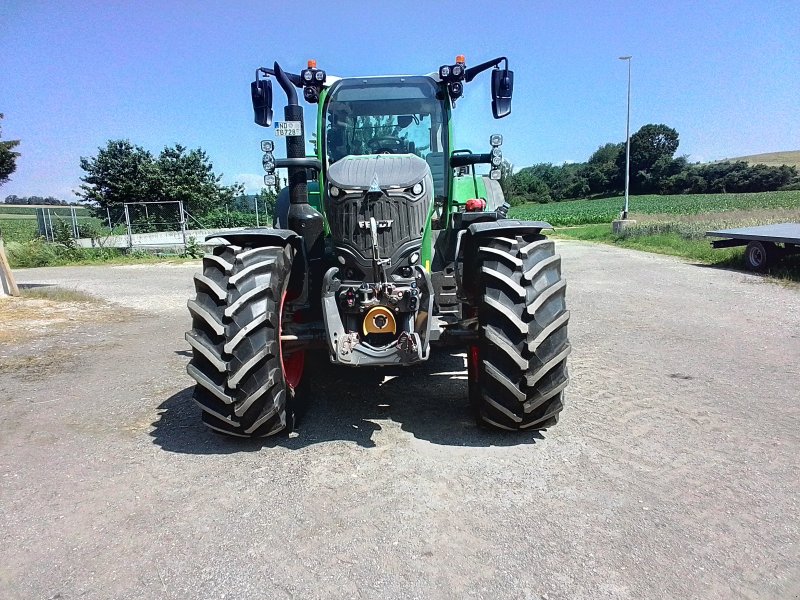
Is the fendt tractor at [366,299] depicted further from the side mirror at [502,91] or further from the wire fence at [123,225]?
the wire fence at [123,225]

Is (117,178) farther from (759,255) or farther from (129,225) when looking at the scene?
(759,255)

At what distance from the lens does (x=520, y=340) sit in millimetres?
3418

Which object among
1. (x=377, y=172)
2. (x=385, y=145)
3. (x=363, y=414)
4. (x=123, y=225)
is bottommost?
(x=363, y=414)

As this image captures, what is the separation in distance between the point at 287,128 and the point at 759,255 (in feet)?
40.3

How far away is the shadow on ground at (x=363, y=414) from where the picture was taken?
374cm

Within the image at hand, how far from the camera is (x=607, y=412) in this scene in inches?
167

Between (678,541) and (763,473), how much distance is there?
1059 millimetres

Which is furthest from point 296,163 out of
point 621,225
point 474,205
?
point 621,225

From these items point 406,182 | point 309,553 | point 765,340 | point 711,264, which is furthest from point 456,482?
point 711,264

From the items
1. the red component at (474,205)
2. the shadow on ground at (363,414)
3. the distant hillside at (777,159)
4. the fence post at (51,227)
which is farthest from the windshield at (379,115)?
the distant hillside at (777,159)

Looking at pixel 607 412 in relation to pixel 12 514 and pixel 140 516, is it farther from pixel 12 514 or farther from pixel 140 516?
pixel 12 514

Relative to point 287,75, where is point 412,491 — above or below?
below

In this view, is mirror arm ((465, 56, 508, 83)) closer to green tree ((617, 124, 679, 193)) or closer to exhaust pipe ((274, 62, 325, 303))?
exhaust pipe ((274, 62, 325, 303))

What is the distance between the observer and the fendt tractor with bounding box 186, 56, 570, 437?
134 inches
